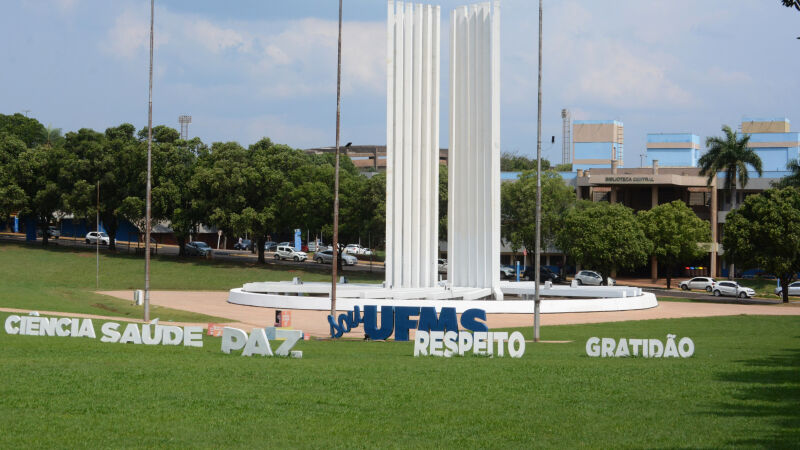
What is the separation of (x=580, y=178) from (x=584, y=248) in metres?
22.0

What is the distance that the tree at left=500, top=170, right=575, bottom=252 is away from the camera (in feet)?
275

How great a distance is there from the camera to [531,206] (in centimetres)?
8531

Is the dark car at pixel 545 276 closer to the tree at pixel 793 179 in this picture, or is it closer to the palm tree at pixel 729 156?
the palm tree at pixel 729 156

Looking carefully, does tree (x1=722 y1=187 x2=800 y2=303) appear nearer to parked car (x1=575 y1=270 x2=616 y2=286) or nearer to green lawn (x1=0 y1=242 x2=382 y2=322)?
parked car (x1=575 y1=270 x2=616 y2=286)

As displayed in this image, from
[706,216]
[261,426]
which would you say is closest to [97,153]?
[706,216]

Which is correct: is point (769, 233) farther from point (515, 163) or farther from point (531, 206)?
point (515, 163)

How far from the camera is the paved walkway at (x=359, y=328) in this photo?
43844 mm

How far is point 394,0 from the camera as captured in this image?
170 ft

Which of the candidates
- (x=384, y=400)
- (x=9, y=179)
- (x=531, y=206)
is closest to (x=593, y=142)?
(x=531, y=206)

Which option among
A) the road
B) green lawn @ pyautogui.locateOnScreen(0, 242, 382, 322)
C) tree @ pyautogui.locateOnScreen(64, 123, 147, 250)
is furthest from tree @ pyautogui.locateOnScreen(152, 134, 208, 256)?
the road

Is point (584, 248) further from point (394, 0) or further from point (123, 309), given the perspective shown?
point (123, 309)

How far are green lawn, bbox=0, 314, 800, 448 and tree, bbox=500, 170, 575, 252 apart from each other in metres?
56.3

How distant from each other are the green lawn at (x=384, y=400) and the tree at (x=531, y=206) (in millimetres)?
56252

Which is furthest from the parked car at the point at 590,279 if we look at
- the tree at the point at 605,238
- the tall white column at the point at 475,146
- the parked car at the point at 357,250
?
the parked car at the point at 357,250
